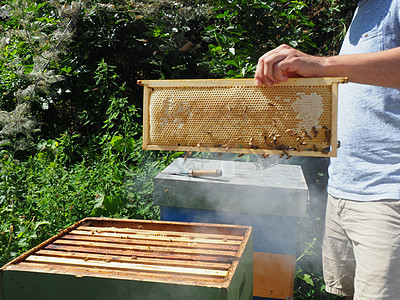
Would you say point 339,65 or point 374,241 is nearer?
point 339,65

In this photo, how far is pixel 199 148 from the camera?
1592 millimetres

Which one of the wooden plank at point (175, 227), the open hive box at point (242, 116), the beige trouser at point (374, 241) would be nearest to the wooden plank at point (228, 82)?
the open hive box at point (242, 116)

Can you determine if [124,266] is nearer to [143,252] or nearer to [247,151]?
[143,252]

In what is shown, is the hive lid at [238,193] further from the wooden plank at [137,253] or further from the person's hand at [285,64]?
the person's hand at [285,64]

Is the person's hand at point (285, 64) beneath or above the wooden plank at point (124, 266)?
above

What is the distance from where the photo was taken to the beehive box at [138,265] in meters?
1.32

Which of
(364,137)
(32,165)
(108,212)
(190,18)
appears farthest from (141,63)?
(364,137)

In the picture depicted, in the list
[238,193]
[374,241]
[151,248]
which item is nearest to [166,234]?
[151,248]

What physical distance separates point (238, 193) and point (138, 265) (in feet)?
2.62

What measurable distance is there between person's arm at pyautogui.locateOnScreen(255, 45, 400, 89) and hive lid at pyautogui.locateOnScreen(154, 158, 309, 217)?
31.1 inches

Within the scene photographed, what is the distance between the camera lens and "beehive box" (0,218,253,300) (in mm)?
1317

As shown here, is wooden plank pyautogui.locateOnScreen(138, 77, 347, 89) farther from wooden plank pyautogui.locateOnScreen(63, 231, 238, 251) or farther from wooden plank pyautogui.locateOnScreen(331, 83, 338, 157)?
wooden plank pyautogui.locateOnScreen(63, 231, 238, 251)

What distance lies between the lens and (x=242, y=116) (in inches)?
61.6

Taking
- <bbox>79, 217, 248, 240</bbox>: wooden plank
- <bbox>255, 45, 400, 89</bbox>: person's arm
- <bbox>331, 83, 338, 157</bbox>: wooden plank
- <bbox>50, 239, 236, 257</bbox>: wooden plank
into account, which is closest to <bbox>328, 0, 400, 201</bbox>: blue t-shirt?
<bbox>255, 45, 400, 89</bbox>: person's arm
